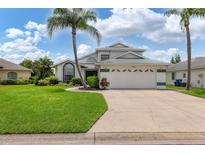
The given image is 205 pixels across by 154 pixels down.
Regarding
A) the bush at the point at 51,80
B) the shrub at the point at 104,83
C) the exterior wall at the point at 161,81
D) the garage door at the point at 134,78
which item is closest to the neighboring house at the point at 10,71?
the bush at the point at 51,80

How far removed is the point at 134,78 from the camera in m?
21.0

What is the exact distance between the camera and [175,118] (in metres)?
7.35

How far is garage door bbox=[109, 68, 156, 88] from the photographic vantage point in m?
20.8

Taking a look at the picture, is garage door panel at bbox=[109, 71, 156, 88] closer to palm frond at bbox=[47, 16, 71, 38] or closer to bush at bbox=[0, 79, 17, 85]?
palm frond at bbox=[47, 16, 71, 38]

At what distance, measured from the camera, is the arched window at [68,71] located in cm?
2986

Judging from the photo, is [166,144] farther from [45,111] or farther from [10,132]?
[45,111]

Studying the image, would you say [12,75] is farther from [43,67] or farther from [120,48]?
[120,48]

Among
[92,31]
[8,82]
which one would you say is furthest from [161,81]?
[8,82]

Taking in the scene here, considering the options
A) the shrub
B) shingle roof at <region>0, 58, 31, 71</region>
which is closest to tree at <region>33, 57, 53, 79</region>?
shingle roof at <region>0, 58, 31, 71</region>

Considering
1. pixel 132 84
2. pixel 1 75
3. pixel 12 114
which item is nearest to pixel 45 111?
pixel 12 114

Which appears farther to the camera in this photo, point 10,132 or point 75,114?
point 75,114

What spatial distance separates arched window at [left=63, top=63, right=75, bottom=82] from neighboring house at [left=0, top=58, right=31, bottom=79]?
7.92 m
